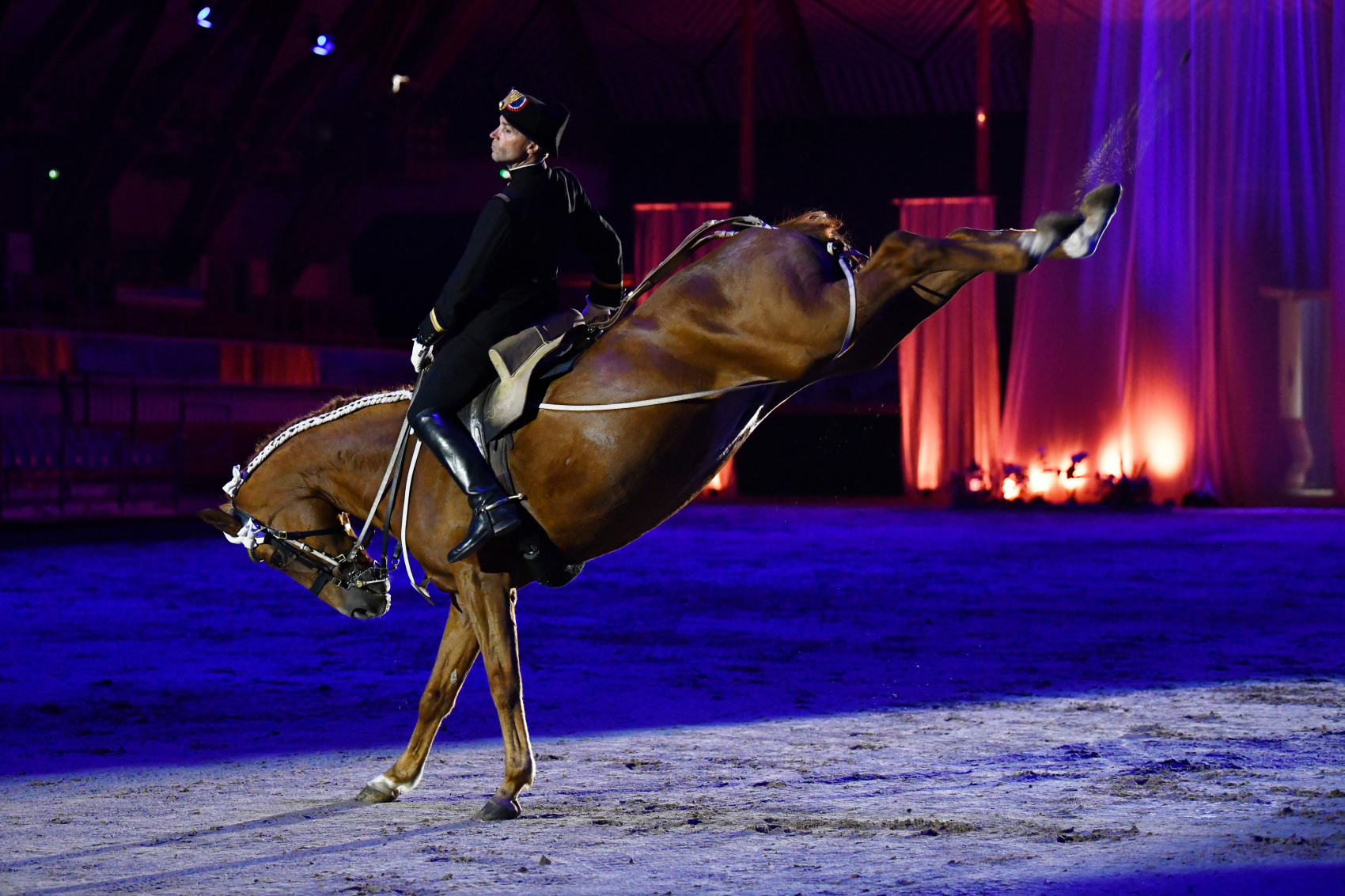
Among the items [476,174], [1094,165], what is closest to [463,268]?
[1094,165]

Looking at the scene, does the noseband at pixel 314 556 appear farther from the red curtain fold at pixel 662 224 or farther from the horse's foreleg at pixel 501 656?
the red curtain fold at pixel 662 224

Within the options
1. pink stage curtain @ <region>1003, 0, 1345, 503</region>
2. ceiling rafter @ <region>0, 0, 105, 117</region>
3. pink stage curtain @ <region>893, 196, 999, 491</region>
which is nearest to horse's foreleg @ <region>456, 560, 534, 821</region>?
pink stage curtain @ <region>1003, 0, 1345, 503</region>

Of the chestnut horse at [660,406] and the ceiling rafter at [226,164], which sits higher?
the ceiling rafter at [226,164]

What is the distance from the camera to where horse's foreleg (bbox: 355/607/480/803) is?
441 cm

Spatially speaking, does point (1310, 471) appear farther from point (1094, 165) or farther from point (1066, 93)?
point (1094, 165)

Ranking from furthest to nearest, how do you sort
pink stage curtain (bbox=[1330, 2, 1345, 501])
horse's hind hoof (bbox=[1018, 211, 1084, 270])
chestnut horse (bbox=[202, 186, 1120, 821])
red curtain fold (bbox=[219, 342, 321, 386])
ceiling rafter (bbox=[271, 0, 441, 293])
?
1. ceiling rafter (bbox=[271, 0, 441, 293])
2. red curtain fold (bbox=[219, 342, 321, 386])
3. pink stage curtain (bbox=[1330, 2, 1345, 501])
4. chestnut horse (bbox=[202, 186, 1120, 821])
5. horse's hind hoof (bbox=[1018, 211, 1084, 270])

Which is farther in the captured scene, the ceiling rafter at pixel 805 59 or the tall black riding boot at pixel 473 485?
the ceiling rafter at pixel 805 59

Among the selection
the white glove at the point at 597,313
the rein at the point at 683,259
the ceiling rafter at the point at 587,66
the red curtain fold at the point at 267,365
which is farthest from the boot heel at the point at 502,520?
the ceiling rafter at the point at 587,66

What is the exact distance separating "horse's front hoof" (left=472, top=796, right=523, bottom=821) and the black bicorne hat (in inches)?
69.2

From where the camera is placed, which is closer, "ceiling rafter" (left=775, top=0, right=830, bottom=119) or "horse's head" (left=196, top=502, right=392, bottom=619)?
"horse's head" (left=196, top=502, right=392, bottom=619)

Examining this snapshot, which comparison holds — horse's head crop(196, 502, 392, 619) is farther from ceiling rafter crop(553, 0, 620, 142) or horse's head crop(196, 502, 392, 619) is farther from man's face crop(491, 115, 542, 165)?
ceiling rafter crop(553, 0, 620, 142)

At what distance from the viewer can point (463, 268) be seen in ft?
13.5

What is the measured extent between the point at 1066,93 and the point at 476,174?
31.0ft

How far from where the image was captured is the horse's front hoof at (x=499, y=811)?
162 inches
